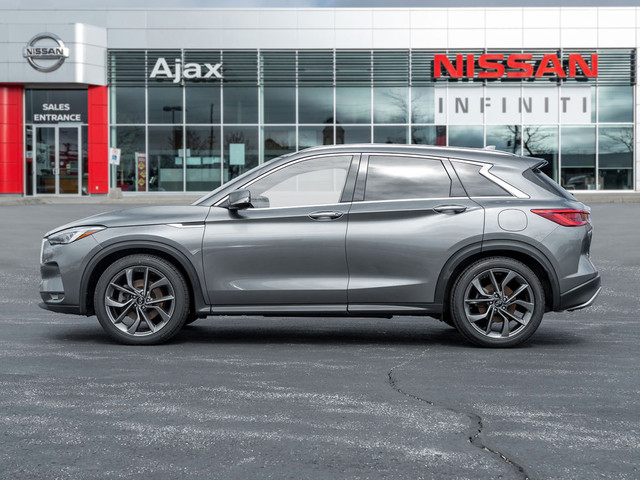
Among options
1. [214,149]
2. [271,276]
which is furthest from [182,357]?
[214,149]

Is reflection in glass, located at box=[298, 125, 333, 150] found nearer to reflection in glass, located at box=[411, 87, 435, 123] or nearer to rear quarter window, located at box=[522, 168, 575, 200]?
reflection in glass, located at box=[411, 87, 435, 123]

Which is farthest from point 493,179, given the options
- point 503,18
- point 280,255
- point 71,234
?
point 503,18

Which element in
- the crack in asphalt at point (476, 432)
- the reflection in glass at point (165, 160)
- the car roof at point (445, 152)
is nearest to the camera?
the crack in asphalt at point (476, 432)

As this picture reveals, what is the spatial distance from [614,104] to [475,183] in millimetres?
33237

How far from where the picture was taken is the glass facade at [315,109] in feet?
125

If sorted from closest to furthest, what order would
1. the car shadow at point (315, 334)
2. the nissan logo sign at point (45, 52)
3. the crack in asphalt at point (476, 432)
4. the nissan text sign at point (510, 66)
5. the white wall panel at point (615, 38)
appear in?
the crack in asphalt at point (476, 432), the car shadow at point (315, 334), the nissan logo sign at point (45, 52), the nissan text sign at point (510, 66), the white wall panel at point (615, 38)

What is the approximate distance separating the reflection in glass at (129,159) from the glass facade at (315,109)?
1.6 inches

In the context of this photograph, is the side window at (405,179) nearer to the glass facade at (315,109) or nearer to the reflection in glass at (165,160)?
the glass facade at (315,109)

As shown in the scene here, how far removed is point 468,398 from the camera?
5.49m

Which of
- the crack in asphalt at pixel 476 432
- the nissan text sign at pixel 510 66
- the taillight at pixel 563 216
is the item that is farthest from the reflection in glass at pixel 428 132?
the crack in asphalt at pixel 476 432

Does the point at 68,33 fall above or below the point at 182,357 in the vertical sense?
above

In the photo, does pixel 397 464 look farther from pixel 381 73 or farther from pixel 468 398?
pixel 381 73

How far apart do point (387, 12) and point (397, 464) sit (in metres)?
35.8

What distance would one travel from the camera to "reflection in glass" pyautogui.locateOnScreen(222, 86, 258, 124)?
3819 cm
